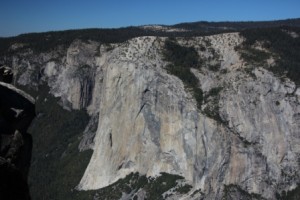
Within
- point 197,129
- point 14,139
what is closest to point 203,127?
point 197,129

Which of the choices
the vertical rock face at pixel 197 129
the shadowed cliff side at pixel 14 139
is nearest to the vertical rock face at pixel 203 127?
the vertical rock face at pixel 197 129

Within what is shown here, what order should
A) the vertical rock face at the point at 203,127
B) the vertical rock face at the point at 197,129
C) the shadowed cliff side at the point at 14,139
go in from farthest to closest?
the vertical rock face at the point at 197,129 < the vertical rock face at the point at 203,127 < the shadowed cliff side at the point at 14,139

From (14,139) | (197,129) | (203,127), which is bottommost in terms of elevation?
(197,129)

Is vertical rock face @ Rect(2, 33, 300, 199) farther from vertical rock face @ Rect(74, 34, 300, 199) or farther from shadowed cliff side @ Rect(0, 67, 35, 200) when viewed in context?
shadowed cliff side @ Rect(0, 67, 35, 200)

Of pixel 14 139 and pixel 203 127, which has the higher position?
pixel 14 139

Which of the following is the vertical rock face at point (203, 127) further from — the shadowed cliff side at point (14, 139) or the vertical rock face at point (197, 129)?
the shadowed cliff side at point (14, 139)

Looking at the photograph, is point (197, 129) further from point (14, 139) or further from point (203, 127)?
point (14, 139)
